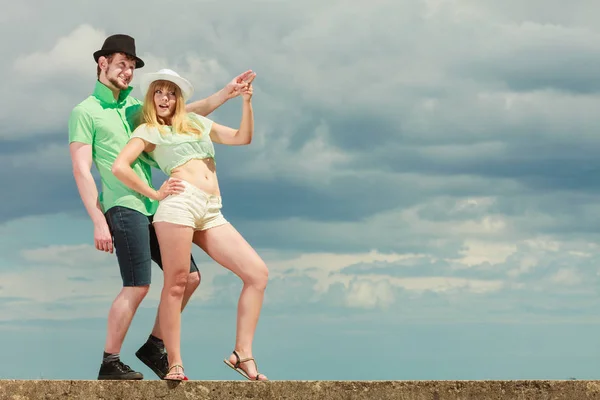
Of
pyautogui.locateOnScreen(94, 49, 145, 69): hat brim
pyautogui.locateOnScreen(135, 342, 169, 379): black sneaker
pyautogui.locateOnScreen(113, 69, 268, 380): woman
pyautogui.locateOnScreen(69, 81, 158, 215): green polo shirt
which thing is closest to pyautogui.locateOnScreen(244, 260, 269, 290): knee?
pyautogui.locateOnScreen(113, 69, 268, 380): woman

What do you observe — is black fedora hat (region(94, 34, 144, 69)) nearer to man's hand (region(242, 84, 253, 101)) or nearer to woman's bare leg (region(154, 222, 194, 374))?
man's hand (region(242, 84, 253, 101))

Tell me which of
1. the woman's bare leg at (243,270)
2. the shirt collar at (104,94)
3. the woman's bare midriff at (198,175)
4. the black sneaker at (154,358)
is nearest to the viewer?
the woman's bare midriff at (198,175)

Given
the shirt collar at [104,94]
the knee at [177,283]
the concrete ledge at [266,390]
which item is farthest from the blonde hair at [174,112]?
the concrete ledge at [266,390]

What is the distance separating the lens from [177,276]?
6840 mm

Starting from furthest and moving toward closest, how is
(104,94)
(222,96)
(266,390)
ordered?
(222,96) < (104,94) < (266,390)

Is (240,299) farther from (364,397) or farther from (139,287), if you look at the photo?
(364,397)

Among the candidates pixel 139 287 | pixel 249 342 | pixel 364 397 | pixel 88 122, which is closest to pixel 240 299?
pixel 249 342

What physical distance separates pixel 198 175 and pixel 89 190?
0.99 m

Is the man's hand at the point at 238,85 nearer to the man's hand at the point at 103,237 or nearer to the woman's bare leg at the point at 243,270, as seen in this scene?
the woman's bare leg at the point at 243,270

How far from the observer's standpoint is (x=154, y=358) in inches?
297

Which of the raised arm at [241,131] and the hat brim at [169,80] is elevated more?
the hat brim at [169,80]

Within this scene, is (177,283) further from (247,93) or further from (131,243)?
(247,93)

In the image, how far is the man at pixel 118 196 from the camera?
22.9 feet

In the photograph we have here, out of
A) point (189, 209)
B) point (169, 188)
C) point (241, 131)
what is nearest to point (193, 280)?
point (189, 209)
